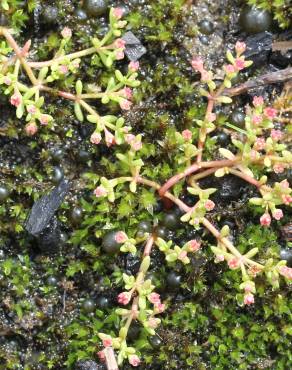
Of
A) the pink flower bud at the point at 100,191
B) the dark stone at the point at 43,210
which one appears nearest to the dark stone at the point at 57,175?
the dark stone at the point at 43,210

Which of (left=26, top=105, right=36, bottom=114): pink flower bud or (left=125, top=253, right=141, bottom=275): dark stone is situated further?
(left=125, top=253, right=141, bottom=275): dark stone

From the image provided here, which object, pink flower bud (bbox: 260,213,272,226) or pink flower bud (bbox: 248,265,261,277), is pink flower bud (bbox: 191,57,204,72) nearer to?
pink flower bud (bbox: 260,213,272,226)

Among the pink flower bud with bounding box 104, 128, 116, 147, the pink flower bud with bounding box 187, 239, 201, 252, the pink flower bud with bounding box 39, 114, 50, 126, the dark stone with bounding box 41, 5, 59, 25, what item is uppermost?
the dark stone with bounding box 41, 5, 59, 25

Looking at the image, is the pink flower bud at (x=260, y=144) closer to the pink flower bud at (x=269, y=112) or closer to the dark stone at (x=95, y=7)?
the pink flower bud at (x=269, y=112)

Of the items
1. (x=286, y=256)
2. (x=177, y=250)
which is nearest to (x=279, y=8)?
(x=286, y=256)

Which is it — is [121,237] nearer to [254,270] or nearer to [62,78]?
[254,270]

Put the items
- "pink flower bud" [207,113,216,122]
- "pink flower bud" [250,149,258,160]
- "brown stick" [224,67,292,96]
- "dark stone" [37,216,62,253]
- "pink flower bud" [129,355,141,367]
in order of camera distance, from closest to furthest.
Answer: "pink flower bud" [129,355,141,367] → "pink flower bud" [250,149,258,160] → "pink flower bud" [207,113,216,122] → "dark stone" [37,216,62,253] → "brown stick" [224,67,292,96]

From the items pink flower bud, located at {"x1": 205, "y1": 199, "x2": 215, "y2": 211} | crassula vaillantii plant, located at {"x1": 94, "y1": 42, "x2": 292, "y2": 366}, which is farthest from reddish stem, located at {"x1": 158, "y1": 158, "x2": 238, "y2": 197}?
pink flower bud, located at {"x1": 205, "y1": 199, "x2": 215, "y2": 211}
